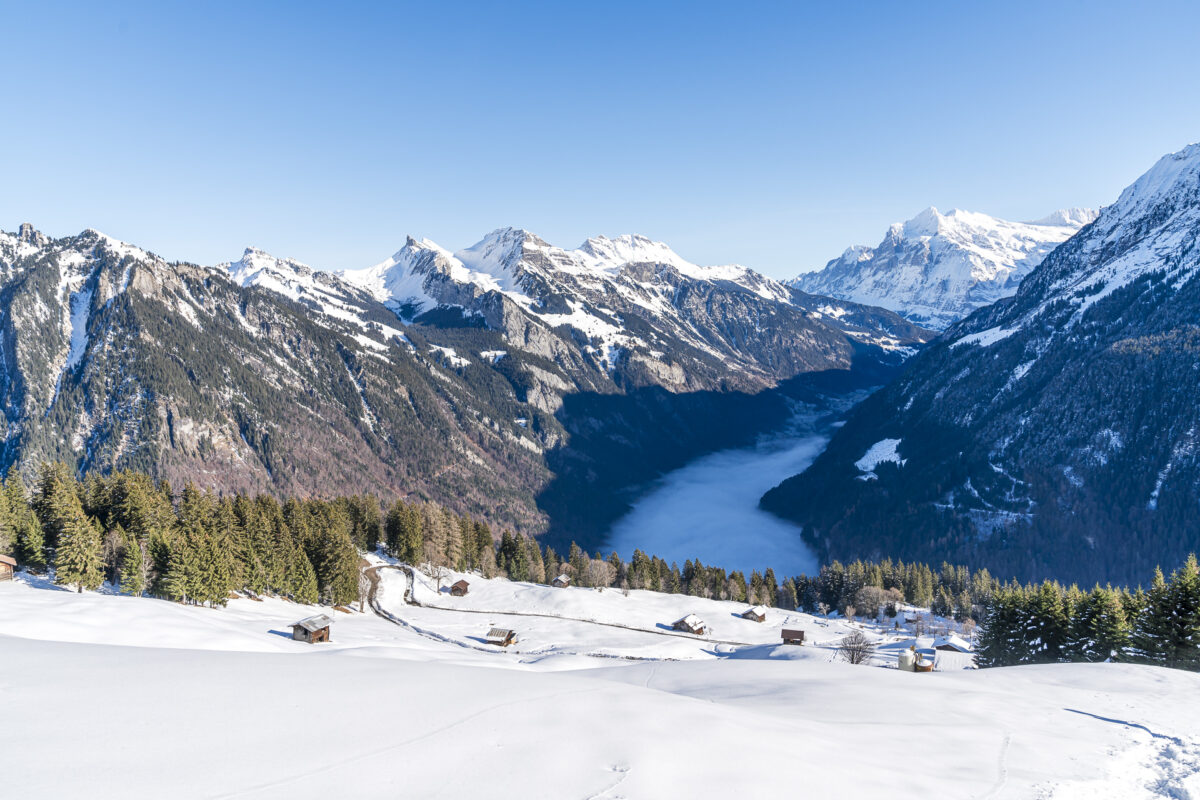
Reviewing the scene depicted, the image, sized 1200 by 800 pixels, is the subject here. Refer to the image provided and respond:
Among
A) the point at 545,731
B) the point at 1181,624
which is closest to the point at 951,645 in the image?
the point at 1181,624

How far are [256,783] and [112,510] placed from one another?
82805 millimetres

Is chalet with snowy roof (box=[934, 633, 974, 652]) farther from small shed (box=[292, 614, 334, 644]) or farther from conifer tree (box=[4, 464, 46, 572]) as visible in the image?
conifer tree (box=[4, 464, 46, 572])

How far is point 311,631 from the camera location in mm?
59438

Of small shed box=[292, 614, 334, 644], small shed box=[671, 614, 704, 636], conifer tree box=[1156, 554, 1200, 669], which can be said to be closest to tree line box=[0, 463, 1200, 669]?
conifer tree box=[1156, 554, 1200, 669]

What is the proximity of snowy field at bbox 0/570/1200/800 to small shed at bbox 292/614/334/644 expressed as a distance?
2284 centimetres

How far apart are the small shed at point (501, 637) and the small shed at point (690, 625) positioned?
29.8 meters

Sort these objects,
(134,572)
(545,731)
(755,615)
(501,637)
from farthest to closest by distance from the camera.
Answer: (755,615) < (501,637) < (134,572) < (545,731)

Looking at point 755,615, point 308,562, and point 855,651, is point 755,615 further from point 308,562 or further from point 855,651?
point 308,562

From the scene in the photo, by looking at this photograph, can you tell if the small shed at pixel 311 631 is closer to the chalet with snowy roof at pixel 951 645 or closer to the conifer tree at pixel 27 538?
the conifer tree at pixel 27 538

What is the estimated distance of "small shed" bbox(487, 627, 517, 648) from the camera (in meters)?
76.6

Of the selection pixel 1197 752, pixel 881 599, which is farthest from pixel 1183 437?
pixel 1197 752

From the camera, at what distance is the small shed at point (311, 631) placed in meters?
58.6

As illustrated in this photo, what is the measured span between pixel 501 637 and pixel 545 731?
62.3 metres

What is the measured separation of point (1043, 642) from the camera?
66.8 meters
